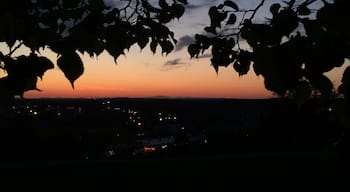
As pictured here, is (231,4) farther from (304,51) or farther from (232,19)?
(304,51)

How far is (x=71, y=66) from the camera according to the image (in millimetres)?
1180

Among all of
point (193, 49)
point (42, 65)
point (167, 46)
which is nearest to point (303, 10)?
point (42, 65)

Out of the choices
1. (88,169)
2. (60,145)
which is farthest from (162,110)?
(88,169)

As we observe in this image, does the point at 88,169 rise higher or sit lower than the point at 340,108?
lower

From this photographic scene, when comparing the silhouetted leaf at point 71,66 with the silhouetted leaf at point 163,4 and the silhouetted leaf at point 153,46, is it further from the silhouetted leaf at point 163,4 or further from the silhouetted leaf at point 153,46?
the silhouetted leaf at point 163,4

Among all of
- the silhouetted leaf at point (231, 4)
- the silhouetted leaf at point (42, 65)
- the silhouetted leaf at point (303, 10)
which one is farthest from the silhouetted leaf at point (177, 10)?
the silhouetted leaf at point (42, 65)

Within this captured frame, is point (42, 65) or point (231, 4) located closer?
point (42, 65)

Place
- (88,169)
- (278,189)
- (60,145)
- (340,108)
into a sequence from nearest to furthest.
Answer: (340,108), (278,189), (88,169), (60,145)

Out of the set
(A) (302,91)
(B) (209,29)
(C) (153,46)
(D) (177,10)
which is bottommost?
(A) (302,91)

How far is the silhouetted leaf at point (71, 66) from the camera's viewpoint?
3.83ft

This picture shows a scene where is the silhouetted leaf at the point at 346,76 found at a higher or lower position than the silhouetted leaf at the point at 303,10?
lower

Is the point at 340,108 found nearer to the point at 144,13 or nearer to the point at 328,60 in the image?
the point at 328,60

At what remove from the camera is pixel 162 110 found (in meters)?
58.4

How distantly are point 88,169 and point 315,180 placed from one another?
4.15m
